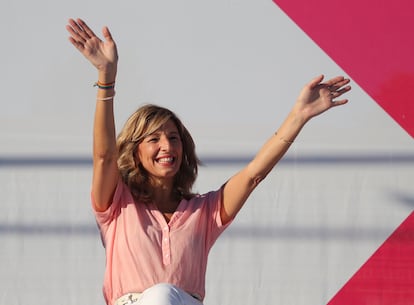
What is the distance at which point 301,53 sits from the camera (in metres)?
2.41

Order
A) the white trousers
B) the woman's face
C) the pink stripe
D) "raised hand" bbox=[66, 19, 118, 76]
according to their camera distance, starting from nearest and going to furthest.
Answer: the white trousers → "raised hand" bbox=[66, 19, 118, 76] → the woman's face → the pink stripe

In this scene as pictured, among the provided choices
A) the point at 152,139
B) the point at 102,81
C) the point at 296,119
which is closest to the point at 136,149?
the point at 152,139

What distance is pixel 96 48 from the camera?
Result: 5.50 ft

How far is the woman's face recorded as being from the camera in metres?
1.78

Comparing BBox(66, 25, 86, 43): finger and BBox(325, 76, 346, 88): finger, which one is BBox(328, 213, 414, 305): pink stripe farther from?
BBox(66, 25, 86, 43): finger

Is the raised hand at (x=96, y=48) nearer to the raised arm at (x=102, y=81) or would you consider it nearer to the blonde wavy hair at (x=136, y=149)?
the raised arm at (x=102, y=81)

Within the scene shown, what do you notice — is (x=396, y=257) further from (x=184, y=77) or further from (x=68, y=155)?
(x=68, y=155)

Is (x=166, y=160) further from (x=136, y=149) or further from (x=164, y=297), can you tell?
(x=164, y=297)

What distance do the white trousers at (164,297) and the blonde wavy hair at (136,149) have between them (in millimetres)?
235

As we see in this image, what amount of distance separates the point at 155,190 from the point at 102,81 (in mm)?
276

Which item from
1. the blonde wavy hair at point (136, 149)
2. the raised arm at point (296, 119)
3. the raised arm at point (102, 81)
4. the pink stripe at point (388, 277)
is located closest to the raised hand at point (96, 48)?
the raised arm at point (102, 81)

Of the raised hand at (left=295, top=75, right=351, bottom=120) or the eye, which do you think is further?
the eye

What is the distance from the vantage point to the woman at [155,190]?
5.53ft

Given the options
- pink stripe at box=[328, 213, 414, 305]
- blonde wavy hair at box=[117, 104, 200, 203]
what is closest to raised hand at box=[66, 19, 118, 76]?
blonde wavy hair at box=[117, 104, 200, 203]
